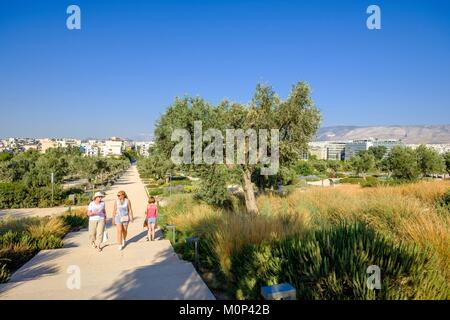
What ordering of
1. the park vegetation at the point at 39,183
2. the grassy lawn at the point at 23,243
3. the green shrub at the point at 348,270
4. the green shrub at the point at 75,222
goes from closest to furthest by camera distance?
the green shrub at the point at 348,270 → the grassy lawn at the point at 23,243 → the green shrub at the point at 75,222 → the park vegetation at the point at 39,183

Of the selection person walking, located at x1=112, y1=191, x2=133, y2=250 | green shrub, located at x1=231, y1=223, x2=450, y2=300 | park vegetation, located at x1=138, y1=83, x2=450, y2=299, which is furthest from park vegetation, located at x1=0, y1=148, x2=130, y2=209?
green shrub, located at x1=231, y1=223, x2=450, y2=300

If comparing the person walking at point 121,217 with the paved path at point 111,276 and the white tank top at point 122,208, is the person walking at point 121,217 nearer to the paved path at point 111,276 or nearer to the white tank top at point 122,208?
the white tank top at point 122,208

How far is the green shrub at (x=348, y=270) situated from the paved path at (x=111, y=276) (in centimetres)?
98

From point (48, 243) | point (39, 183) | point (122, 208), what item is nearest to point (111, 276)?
point (122, 208)

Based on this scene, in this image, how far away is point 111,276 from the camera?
5293 mm

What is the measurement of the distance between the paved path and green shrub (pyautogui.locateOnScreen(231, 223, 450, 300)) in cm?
98

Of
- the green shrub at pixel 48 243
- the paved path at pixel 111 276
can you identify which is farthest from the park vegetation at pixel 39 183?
the paved path at pixel 111 276

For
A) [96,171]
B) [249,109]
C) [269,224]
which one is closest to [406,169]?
[249,109]

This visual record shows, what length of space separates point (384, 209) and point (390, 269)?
3.97 m

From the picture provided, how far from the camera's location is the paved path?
4359 millimetres

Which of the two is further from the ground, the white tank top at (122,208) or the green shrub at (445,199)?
the white tank top at (122,208)

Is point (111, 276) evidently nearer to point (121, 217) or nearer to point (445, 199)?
point (121, 217)

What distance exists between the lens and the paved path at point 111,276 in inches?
172

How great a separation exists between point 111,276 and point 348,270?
3.97 meters
